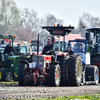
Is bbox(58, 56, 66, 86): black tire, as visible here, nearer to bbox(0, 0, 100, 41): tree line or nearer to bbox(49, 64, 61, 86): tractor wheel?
bbox(49, 64, 61, 86): tractor wheel

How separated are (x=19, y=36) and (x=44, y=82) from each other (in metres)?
58.7

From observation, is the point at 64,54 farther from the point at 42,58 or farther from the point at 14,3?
the point at 14,3

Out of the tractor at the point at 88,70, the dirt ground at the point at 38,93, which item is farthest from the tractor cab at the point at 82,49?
the dirt ground at the point at 38,93

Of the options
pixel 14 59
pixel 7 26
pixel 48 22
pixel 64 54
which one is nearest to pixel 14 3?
pixel 7 26

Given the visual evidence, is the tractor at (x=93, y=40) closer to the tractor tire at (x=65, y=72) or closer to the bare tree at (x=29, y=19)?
the tractor tire at (x=65, y=72)

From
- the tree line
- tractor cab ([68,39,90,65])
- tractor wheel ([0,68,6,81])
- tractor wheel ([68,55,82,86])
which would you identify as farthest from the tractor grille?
the tree line

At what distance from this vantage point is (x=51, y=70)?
15867mm

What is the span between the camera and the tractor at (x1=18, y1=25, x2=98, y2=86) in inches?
632

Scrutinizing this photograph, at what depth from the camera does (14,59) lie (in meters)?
21.3

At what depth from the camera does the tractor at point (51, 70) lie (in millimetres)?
16062

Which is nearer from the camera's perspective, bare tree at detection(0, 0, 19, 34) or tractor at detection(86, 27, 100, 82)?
tractor at detection(86, 27, 100, 82)

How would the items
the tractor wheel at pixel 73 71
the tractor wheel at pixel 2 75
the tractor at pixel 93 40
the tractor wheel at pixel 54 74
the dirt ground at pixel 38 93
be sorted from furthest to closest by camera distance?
the tractor at pixel 93 40 → the tractor wheel at pixel 2 75 → the tractor wheel at pixel 73 71 → the tractor wheel at pixel 54 74 → the dirt ground at pixel 38 93

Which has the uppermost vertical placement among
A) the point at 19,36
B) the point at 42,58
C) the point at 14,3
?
the point at 14,3

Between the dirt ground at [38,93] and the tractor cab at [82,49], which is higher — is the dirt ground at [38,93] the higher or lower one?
the lower one
